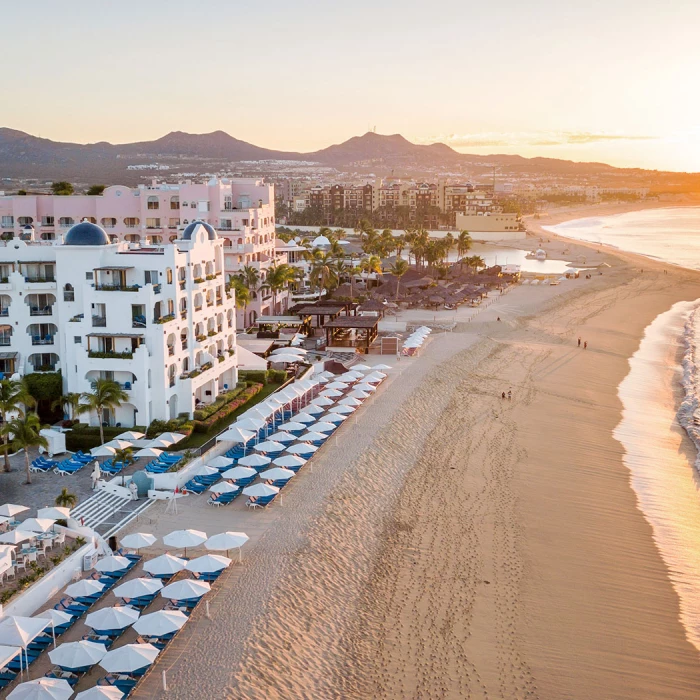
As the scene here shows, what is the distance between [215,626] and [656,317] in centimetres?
6362

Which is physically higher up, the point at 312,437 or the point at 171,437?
the point at 171,437

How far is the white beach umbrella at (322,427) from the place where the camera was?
119ft

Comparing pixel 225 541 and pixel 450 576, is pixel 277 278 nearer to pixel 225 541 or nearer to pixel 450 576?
pixel 225 541

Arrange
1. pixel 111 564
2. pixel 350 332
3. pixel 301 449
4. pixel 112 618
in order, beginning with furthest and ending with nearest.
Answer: pixel 350 332 < pixel 301 449 < pixel 111 564 < pixel 112 618

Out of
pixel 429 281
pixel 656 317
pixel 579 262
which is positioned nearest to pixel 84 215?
pixel 429 281

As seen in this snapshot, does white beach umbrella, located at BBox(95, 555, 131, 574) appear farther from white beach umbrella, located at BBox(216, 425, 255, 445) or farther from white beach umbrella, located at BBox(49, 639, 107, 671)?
white beach umbrella, located at BBox(216, 425, 255, 445)

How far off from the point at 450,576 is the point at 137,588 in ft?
30.3

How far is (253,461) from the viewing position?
31734mm

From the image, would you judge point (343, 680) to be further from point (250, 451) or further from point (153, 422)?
point (153, 422)

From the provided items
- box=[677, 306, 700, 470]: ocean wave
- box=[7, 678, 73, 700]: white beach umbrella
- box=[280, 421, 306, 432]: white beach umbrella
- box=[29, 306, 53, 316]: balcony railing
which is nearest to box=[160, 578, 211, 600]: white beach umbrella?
box=[7, 678, 73, 700]: white beach umbrella

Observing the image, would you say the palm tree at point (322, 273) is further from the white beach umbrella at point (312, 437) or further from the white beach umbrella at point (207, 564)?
Answer: the white beach umbrella at point (207, 564)

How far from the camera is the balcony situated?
3706 cm

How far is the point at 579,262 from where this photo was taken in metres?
125

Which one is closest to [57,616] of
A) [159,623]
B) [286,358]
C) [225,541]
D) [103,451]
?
[159,623]
